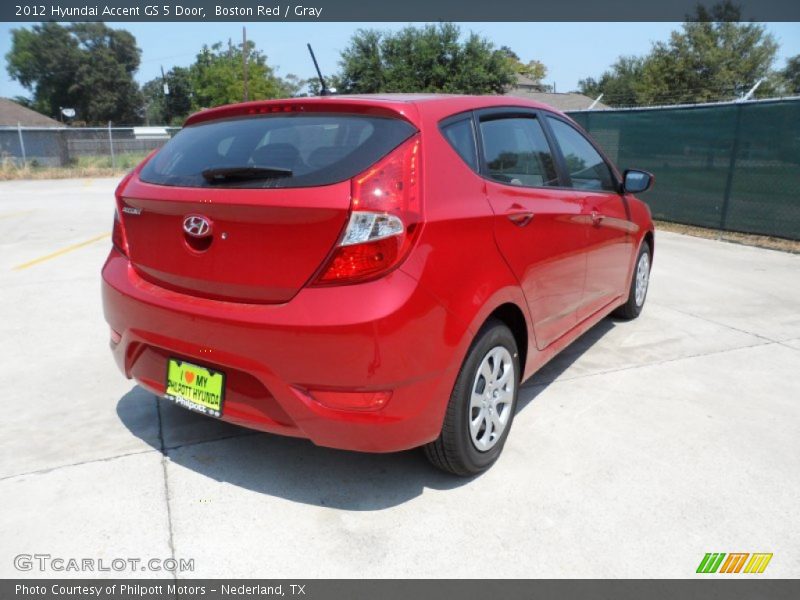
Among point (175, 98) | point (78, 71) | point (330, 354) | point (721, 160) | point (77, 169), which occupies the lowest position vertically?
point (77, 169)

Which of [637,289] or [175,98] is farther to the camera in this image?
[175,98]

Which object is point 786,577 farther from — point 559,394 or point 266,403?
point 266,403

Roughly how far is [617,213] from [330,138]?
2.49 meters

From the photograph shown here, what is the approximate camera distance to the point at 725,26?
36.3 metres

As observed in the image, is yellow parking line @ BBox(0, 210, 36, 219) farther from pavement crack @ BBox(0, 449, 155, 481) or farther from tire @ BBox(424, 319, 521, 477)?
tire @ BBox(424, 319, 521, 477)

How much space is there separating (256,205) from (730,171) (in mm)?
9147

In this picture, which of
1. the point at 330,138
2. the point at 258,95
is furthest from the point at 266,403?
the point at 258,95

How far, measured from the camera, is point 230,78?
52.8 m

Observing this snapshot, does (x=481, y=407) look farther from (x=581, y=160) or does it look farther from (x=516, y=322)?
(x=581, y=160)

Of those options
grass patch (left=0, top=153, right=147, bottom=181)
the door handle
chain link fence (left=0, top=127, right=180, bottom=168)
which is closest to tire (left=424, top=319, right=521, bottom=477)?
the door handle

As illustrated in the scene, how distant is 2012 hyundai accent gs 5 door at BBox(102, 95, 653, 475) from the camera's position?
7.41 ft

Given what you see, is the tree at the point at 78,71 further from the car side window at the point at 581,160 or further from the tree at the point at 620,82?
the car side window at the point at 581,160

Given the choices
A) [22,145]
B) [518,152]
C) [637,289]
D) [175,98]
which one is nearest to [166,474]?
[518,152]

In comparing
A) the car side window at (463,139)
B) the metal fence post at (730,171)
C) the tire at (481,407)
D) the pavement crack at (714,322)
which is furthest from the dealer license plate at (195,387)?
the metal fence post at (730,171)
